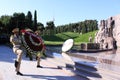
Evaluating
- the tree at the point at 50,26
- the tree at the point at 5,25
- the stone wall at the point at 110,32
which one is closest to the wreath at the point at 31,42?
the stone wall at the point at 110,32

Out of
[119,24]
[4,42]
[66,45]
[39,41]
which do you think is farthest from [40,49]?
[4,42]

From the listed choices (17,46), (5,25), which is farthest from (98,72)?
(5,25)

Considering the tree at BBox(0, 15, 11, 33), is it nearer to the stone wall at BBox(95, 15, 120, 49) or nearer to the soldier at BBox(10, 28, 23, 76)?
the stone wall at BBox(95, 15, 120, 49)

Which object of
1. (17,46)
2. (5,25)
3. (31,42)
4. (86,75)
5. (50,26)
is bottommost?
(86,75)

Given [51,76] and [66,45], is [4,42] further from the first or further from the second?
[51,76]

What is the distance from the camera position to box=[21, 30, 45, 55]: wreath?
11.6 m

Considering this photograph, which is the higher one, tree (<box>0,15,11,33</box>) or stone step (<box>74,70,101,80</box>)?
tree (<box>0,15,11,33</box>)

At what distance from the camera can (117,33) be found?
27.1 m

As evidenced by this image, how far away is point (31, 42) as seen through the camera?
11734 mm

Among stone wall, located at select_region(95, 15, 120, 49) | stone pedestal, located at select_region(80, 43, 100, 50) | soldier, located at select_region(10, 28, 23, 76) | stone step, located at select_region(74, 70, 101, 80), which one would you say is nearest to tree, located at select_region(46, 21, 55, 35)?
stone wall, located at select_region(95, 15, 120, 49)

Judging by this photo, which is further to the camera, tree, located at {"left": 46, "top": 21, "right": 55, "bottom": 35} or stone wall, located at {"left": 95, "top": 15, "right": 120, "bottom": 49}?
tree, located at {"left": 46, "top": 21, "right": 55, "bottom": 35}

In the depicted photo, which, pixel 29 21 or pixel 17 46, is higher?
pixel 29 21

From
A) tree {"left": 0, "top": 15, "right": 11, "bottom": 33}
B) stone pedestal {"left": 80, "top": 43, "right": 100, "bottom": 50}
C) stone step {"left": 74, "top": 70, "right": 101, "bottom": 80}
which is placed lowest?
stone step {"left": 74, "top": 70, "right": 101, "bottom": 80}

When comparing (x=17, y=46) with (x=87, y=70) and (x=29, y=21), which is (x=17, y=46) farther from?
(x=29, y=21)
